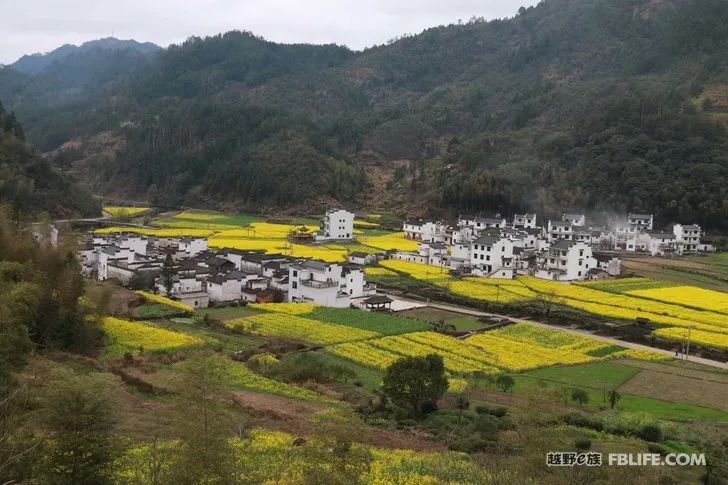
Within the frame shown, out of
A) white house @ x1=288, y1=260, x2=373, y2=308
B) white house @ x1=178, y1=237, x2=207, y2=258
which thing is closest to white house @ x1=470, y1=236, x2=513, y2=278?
white house @ x1=288, y1=260, x2=373, y2=308

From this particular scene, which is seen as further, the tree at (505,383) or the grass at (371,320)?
the grass at (371,320)

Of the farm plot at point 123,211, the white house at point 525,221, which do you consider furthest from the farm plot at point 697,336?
the farm plot at point 123,211

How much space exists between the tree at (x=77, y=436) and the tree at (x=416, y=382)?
40.1 ft

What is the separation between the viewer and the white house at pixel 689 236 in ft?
221

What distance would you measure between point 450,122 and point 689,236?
7820 cm

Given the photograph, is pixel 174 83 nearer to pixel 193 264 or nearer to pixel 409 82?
pixel 409 82

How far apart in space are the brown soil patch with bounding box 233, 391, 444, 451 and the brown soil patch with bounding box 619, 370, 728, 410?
11.4 m

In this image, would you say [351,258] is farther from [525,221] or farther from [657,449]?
[657,449]

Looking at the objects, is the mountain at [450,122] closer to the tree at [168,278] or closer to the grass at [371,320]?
the grass at [371,320]

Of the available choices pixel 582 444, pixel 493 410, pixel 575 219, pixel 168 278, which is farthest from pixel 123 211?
pixel 582 444

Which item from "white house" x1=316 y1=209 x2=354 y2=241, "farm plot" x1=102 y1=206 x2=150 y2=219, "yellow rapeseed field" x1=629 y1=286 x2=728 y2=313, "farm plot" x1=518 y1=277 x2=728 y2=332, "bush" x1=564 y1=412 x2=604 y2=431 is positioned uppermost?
"white house" x1=316 y1=209 x2=354 y2=241

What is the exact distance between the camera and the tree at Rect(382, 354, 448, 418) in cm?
2205

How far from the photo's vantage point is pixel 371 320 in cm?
3588

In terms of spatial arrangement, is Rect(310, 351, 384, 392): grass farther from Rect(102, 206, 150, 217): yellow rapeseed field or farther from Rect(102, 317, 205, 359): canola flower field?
Rect(102, 206, 150, 217): yellow rapeseed field
